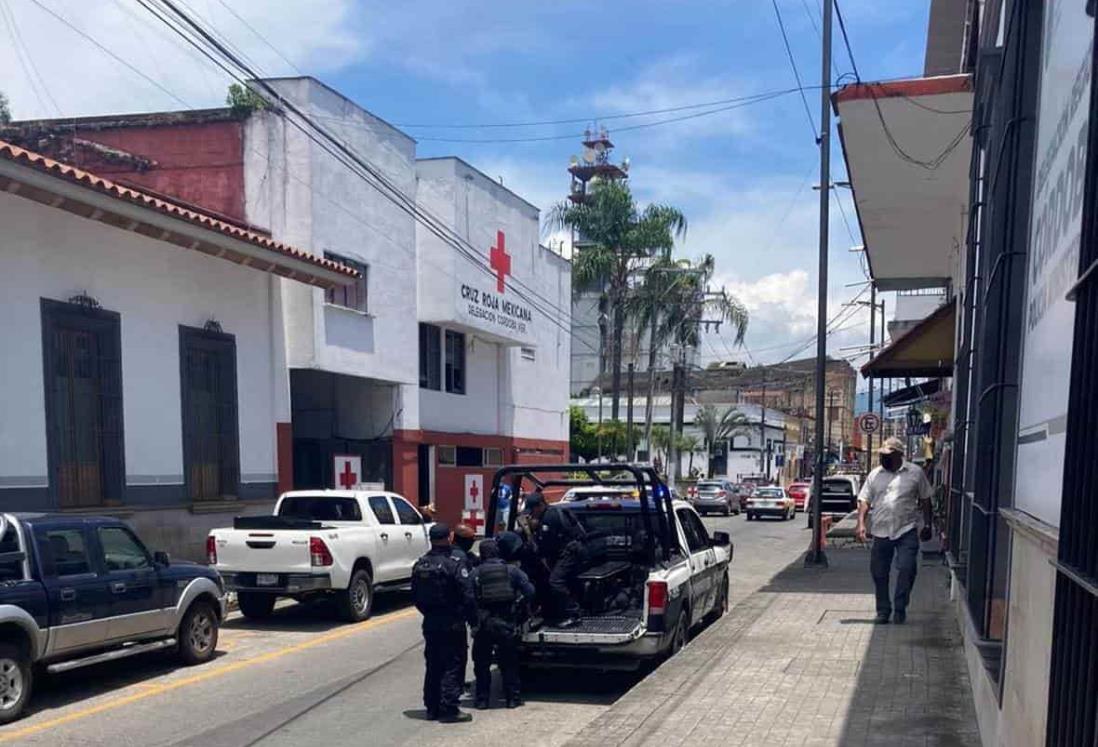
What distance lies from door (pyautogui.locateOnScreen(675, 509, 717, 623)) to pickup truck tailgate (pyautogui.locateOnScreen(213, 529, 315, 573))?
4660 mm

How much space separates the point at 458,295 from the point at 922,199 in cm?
1300

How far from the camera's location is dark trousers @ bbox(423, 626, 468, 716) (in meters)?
7.72

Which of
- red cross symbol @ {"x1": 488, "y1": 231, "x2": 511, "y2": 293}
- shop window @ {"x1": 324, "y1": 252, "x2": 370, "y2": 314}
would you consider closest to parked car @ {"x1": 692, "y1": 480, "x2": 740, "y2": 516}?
red cross symbol @ {"x1": 488, "y1": 231, "x2": 511, "y2": 293}

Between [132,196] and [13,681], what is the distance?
7.80 meters

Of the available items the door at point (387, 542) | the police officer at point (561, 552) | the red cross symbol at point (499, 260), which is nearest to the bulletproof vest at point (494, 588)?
the police officer at point (561, 552)

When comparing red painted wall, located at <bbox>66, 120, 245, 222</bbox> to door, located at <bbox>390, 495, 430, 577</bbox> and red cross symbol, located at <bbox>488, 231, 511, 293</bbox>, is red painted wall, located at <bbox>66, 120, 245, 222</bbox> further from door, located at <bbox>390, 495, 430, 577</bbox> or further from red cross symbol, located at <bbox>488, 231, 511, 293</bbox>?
red cross symbol, located at <bbox>488, 231, 511, 293</bbox>

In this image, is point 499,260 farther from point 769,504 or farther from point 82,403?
point 769,504

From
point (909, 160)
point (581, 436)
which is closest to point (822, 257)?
point (909, 160)

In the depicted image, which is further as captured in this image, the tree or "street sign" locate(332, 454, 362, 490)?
the tree

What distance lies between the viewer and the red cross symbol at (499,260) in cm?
2781

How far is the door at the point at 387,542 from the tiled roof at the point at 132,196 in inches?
195

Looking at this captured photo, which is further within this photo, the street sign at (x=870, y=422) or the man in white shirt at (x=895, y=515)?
the street sign at (x=870, y=422)

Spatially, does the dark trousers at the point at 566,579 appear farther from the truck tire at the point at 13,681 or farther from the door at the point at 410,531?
the door at the point at 410,531

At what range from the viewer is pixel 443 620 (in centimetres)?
773
